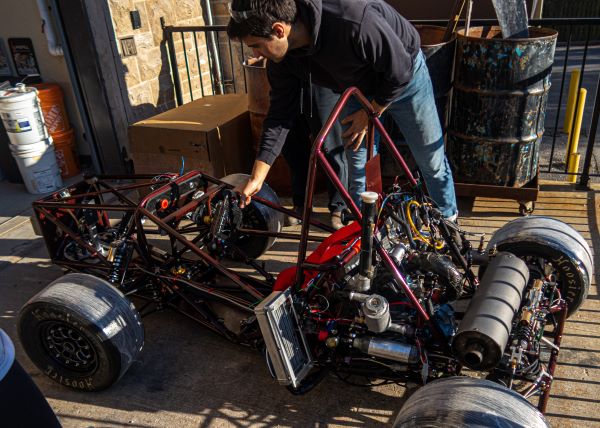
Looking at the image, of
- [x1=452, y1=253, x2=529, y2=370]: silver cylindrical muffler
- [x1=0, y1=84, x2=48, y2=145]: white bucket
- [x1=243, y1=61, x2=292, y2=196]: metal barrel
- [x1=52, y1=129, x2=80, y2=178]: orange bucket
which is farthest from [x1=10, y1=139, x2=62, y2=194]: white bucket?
[x1=452, y1=253, x2=529, y2=370]: silver cylindrical muffler

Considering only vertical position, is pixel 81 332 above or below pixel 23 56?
below

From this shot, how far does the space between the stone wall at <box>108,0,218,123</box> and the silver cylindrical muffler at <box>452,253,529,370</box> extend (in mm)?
4543

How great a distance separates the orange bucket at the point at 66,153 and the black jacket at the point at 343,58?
358 cm

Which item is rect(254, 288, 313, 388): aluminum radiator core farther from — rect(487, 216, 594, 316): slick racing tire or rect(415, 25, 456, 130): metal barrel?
rect(415, 25, 456, 130): metal barrel

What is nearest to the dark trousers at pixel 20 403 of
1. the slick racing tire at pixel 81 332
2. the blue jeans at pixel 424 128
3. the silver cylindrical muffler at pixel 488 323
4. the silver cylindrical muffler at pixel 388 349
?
the slick racing tire at pixel 81 332

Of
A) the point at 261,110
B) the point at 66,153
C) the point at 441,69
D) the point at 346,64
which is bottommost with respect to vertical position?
the point at 66,153

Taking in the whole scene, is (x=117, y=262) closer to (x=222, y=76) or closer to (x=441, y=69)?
(x=441, y=69)

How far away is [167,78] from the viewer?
21.1 ft

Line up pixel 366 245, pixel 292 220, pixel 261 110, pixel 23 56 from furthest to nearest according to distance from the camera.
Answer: pixel 23 56, pixel 261 110, pixel 292 220, pixel 366 245

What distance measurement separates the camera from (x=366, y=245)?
2.38 metres

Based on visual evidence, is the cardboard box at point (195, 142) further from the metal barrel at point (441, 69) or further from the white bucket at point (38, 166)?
the metal barrel at point (441, 69)

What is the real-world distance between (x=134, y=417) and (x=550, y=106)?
765 cm

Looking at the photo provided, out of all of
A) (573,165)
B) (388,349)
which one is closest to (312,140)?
(388,349)

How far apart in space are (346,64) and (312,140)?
160cm
